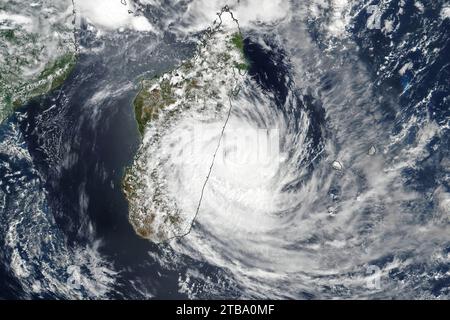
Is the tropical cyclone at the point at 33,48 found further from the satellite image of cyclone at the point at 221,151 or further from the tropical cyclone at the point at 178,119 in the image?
the tropical cyclone at the point at 178,119

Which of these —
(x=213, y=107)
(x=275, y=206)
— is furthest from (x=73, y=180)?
(x=275, y=206)

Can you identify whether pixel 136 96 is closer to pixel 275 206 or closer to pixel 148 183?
pixel 148 183

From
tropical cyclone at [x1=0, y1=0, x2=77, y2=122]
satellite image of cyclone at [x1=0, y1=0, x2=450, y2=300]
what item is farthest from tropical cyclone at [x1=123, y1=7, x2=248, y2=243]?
tropical cyclone at [x1=0, y1=0, x2=77, y2=122]

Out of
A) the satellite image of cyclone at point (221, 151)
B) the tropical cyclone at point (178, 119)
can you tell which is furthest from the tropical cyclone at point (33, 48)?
the tropical cyclone at point (178, 119)

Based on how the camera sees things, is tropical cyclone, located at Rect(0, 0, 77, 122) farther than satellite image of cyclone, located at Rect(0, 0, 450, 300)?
Yes

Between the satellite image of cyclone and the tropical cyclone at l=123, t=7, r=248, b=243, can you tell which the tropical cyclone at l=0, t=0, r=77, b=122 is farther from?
→ the tropical cyclone at l=123, t=7, r=248, b=243

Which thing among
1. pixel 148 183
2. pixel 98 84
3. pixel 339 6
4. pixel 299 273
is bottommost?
pixel 299 273

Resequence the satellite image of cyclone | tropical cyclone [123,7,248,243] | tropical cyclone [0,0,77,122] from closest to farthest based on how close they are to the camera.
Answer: the satellite image of cyclone
tropical cyclone [123,7,248,243]
tropical cyclone [0,0,77,122]
